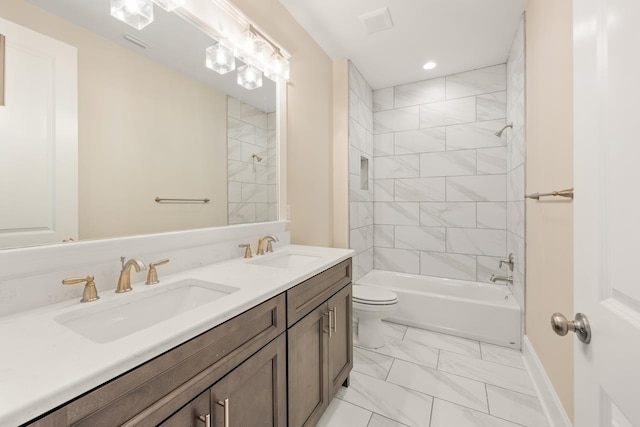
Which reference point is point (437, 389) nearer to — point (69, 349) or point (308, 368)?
point (308, 368)

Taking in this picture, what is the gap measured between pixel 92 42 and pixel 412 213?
3014 millimetres

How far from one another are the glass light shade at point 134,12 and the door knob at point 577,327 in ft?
5.65

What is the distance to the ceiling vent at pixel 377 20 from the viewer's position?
6.56 feet

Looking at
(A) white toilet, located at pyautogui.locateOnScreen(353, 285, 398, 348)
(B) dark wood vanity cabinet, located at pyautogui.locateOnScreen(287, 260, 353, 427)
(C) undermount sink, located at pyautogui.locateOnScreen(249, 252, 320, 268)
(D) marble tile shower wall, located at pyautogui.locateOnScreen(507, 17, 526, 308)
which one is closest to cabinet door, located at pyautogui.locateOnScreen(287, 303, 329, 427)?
(B) dark wood vanity cabinet, located at pyautogui.locateOnScreen(287, 260, 353, 427)

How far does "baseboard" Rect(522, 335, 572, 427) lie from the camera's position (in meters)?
1.35

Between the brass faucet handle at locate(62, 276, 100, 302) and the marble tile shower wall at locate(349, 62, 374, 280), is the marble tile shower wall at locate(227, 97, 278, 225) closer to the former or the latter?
the brass faucet handle at locate(62, 276, 100, 302)

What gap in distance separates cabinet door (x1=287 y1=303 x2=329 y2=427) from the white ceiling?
209 centimetres

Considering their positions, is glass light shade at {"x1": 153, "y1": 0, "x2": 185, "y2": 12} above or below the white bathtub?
above

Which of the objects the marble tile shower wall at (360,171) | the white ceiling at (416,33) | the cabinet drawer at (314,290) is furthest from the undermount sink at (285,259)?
the white ceiling at (416,33)

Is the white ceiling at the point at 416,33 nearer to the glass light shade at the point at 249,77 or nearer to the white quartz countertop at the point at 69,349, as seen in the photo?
the glass light shade at the point at 249,77

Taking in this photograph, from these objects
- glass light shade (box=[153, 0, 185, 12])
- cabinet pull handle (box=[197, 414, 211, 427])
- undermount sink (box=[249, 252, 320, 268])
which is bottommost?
cabinet pull handle (box=[197, 414, 211, 427])

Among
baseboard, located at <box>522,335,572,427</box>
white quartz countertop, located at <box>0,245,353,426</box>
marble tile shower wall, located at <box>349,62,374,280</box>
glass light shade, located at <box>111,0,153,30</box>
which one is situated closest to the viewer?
white quartz countertop, located at <box>0,245,353,426</box>

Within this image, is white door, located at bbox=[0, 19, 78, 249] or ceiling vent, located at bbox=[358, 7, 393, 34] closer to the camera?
white door, located at bbox=[0, 19, 78, 249]

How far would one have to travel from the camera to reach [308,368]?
1.24 metres
